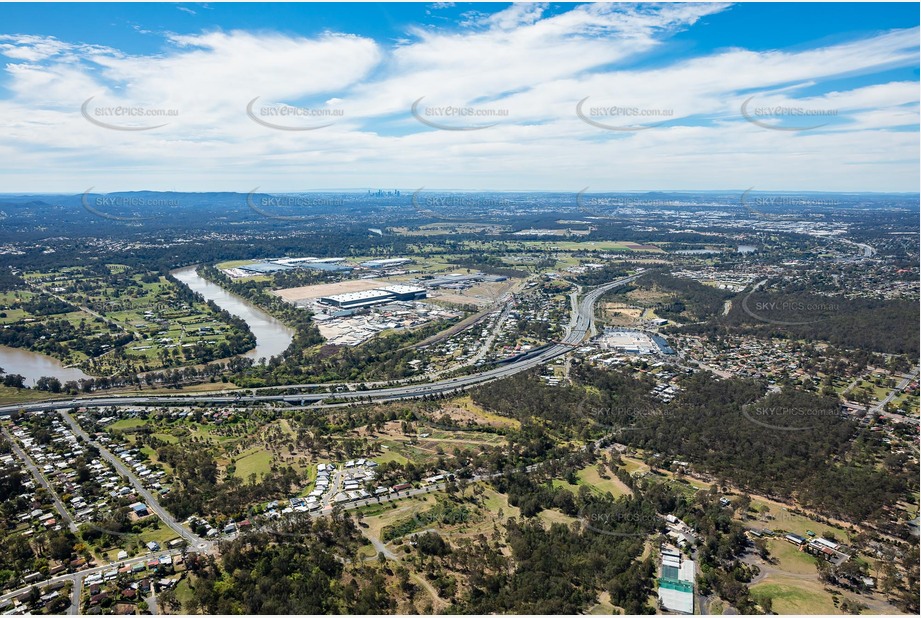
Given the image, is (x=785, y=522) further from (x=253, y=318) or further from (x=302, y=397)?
(x=253, y=318)

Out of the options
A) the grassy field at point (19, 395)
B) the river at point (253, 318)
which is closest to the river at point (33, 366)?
the grassy field at point (19, 395)

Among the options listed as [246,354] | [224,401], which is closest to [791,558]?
[224,401]

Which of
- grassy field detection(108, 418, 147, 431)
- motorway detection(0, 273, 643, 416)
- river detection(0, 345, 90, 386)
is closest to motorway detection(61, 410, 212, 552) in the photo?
grassy field detection(108, 418, 147, 431)

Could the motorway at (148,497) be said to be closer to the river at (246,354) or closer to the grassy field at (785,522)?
the river at (246,354)

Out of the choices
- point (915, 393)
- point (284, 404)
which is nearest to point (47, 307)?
point (284, 404)

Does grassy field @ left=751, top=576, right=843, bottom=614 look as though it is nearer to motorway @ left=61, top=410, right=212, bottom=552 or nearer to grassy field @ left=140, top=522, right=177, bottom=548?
motorway @ left=61, top=410, right=212, bottom=552

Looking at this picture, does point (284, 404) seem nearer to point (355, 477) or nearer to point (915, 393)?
point (355, 477)
